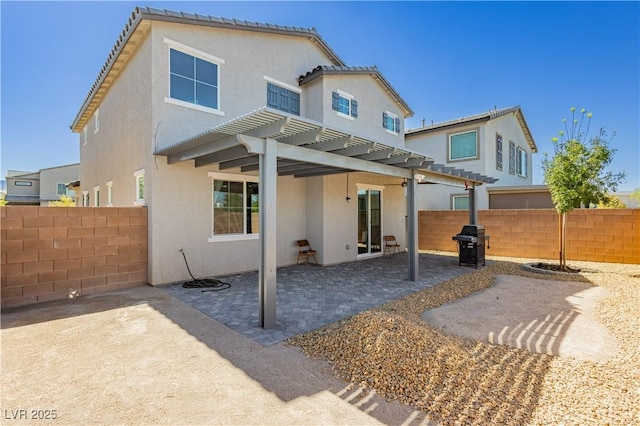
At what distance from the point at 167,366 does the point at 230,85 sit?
759 cm

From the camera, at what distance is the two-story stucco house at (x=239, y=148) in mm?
→ 5430

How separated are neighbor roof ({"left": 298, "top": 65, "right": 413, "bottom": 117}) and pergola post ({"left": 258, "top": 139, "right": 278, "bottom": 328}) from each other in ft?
21.3

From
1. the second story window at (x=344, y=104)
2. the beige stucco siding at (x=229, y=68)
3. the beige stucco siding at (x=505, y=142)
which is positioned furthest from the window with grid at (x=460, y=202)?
the beige stucco siding at (x=229, y=68)

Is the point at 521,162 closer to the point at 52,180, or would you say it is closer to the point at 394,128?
the point at 394,128

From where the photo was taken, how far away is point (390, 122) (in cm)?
1310

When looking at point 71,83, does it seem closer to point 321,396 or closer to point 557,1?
point 321,396

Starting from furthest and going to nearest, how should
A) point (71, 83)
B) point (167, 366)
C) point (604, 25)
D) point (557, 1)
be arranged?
point (71, 83) < point (604, 25) < point (557, 1) < point (167, 366)

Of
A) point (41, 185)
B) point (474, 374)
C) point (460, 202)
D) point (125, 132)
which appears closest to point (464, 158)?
point (460, 202)

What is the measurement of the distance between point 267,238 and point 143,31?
22.3ft

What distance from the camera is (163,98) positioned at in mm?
7324

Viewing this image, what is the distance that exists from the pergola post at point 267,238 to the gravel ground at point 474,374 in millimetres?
718

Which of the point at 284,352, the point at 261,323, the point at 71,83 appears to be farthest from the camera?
the point at 71,83

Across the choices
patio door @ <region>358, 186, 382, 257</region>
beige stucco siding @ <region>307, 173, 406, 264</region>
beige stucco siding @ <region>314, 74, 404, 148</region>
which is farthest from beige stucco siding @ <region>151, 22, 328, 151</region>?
patio door @ <region>358, 186, 382, 257</region>

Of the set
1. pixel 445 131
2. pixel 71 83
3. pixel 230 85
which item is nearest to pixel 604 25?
pixel 445 131
